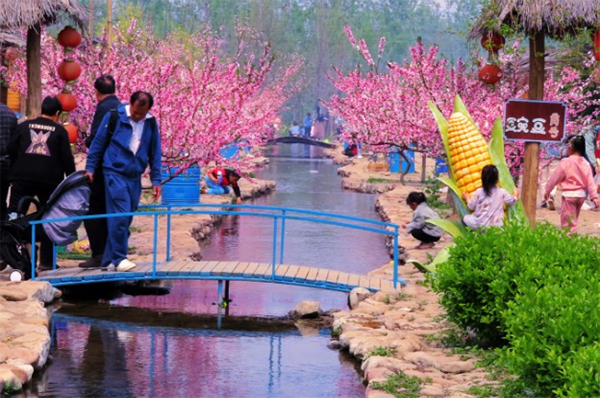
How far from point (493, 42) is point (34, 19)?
5384 mm

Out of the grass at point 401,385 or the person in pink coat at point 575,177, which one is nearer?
the grass at point 401,385

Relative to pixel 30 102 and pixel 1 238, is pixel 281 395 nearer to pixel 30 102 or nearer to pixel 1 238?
pixel 1 238

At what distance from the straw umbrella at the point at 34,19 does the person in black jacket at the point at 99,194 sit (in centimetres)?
160

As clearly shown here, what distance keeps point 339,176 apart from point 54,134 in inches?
1057

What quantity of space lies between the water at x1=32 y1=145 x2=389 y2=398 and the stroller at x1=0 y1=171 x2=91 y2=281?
0.67m

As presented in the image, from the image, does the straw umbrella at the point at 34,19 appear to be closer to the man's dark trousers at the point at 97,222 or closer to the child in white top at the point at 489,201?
the man's dark trousers at the point at 97,222

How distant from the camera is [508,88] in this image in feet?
67.9

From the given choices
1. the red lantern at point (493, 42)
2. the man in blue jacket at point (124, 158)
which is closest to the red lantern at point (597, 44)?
the red lantern at point (493, 42)

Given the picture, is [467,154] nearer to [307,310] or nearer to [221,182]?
[307,310]

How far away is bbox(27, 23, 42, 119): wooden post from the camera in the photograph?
1370cm

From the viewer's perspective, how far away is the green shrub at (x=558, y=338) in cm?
596

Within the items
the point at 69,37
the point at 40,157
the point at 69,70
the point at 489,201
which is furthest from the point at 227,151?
the point at 489,201

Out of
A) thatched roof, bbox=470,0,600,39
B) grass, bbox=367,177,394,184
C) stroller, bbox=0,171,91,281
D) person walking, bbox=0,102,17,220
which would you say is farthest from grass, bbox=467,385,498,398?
grass, bbox=367,177,394,184

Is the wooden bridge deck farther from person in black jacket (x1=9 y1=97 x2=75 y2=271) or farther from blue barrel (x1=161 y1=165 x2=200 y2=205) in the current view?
blue barrel (x1=161 y1=165 x2=200 y2=205)
